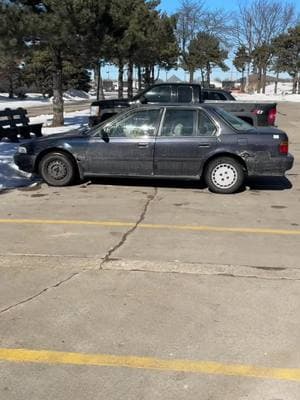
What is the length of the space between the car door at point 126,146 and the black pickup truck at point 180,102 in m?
6.34

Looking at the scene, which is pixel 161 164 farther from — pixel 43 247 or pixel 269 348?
pixel 269 348

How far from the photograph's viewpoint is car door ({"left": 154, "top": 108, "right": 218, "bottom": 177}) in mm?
9977

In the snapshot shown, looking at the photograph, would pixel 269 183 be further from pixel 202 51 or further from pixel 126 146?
pixel 202 51

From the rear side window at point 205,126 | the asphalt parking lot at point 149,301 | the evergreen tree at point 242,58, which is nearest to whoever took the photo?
the asphalt parking lot at point 149,301

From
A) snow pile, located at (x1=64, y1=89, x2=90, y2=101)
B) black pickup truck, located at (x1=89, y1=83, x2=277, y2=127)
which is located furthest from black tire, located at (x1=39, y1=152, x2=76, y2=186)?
snow pile, located at (x1=64, y1=89, x2=90, y2=101)

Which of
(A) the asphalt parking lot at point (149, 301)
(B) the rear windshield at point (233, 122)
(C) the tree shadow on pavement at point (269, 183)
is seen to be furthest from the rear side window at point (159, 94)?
(A) the asphalt parking lot at point (149, 301)

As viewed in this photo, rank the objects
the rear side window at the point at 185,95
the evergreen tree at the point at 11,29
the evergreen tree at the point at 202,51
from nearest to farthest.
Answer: the rear side window at the point at 185,95 < the evergreen tree at the point at 11,29 < the evergreen tree at the point at 202,51

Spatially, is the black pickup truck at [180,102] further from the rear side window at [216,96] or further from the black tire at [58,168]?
the black tire at [58,168]

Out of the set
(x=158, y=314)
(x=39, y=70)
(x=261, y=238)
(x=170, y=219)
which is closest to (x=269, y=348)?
(x=158, y=314)

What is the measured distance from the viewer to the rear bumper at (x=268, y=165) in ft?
32.2

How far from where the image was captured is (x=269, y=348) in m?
4.17

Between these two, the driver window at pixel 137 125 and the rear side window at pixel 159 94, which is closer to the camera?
the driver window at pixel 137 125

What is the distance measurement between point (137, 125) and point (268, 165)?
2.29 metres

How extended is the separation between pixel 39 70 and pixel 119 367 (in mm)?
67757
